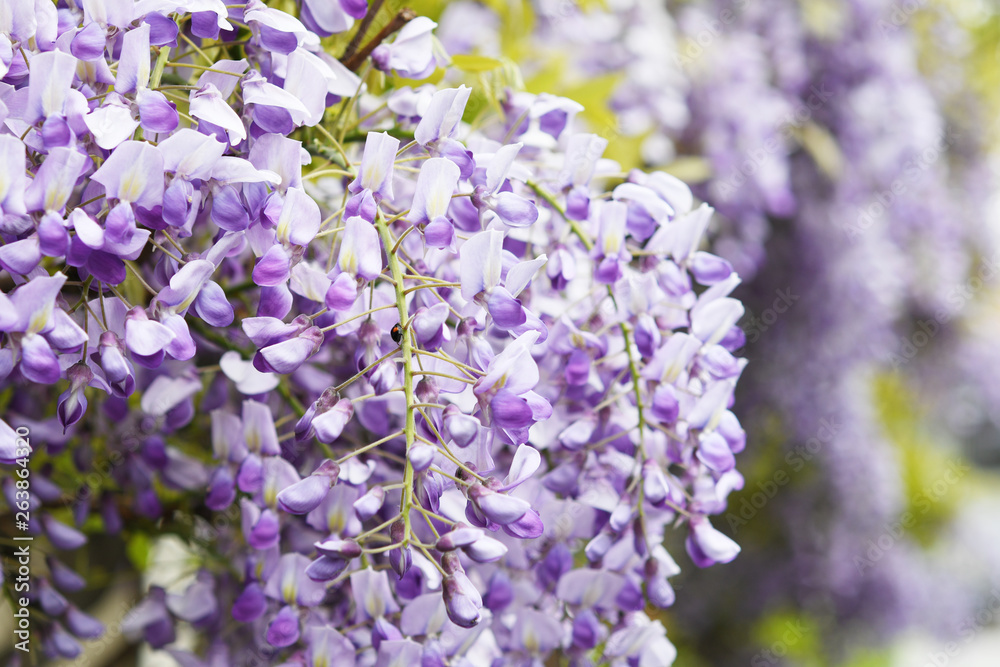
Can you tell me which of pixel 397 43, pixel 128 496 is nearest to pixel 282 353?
pixel 397 43

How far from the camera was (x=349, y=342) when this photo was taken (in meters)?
0.48

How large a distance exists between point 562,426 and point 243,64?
286mm

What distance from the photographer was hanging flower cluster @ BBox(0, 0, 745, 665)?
34 centimetres

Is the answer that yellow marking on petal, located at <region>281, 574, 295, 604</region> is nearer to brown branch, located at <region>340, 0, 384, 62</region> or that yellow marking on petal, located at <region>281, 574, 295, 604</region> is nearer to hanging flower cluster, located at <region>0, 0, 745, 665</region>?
hanging flower cluster, located at <region>0, 0, 745, 665</region>

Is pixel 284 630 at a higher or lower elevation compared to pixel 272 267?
lower

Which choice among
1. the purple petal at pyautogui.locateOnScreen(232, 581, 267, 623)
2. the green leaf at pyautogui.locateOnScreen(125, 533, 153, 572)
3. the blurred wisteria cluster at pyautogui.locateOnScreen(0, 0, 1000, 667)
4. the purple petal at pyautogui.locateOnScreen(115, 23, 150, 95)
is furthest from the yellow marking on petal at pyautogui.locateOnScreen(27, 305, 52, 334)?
the green leaf at pyautogui.locateOnScreen(125, 533, 153, 572)

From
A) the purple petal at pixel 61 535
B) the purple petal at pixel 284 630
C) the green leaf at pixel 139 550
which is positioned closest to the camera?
the purple petal at pixel 284 630

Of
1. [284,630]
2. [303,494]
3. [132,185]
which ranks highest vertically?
[132,185]

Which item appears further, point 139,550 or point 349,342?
point 139,550

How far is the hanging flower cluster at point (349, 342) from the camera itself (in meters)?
0.34

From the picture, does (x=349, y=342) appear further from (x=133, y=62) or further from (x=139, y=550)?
(x=139, y=550)

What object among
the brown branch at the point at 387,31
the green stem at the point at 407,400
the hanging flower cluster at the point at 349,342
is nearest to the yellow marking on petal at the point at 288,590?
the hanging flower cluster at the point at 349,342

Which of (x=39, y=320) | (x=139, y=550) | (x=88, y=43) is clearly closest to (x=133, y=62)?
(x=88, y=43)

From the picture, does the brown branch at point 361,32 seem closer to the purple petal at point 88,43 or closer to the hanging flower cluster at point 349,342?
the hanging flower cluster at point 349,342
